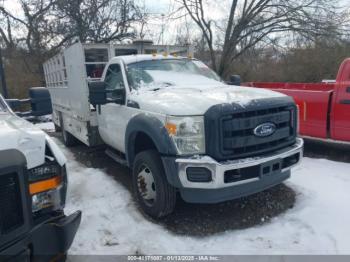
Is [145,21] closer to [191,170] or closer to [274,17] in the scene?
[274,17]

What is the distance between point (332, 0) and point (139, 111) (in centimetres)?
1631

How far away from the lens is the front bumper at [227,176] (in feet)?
11.1

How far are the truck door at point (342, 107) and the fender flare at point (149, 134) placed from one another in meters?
4.00

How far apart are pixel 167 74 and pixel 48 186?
9.90 feet

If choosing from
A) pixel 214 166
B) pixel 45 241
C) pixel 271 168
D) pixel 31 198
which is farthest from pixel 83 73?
pixel 45 241

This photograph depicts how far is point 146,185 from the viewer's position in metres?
4.12

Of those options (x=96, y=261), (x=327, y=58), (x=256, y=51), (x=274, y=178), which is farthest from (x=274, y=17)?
(x=96, y=261)

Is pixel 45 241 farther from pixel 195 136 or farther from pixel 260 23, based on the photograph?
pixel 260 23

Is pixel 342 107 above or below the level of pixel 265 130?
below

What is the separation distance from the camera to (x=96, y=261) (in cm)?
324

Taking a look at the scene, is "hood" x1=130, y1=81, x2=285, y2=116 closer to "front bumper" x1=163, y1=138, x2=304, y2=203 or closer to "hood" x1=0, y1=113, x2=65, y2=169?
"front bumper" x1=163, y1=138, x2=304, y2=203

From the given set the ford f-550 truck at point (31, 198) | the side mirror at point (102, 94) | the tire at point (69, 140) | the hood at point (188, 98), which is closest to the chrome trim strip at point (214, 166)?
the hood at point (188, 98)

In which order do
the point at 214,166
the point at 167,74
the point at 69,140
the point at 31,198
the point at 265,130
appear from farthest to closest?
the point at 69,140, the point at 167,74, the point at 265,130, the point at 214,166, the point at 31,198

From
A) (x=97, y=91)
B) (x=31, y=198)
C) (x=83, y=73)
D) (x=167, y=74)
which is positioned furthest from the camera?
(x=83, y=73)
